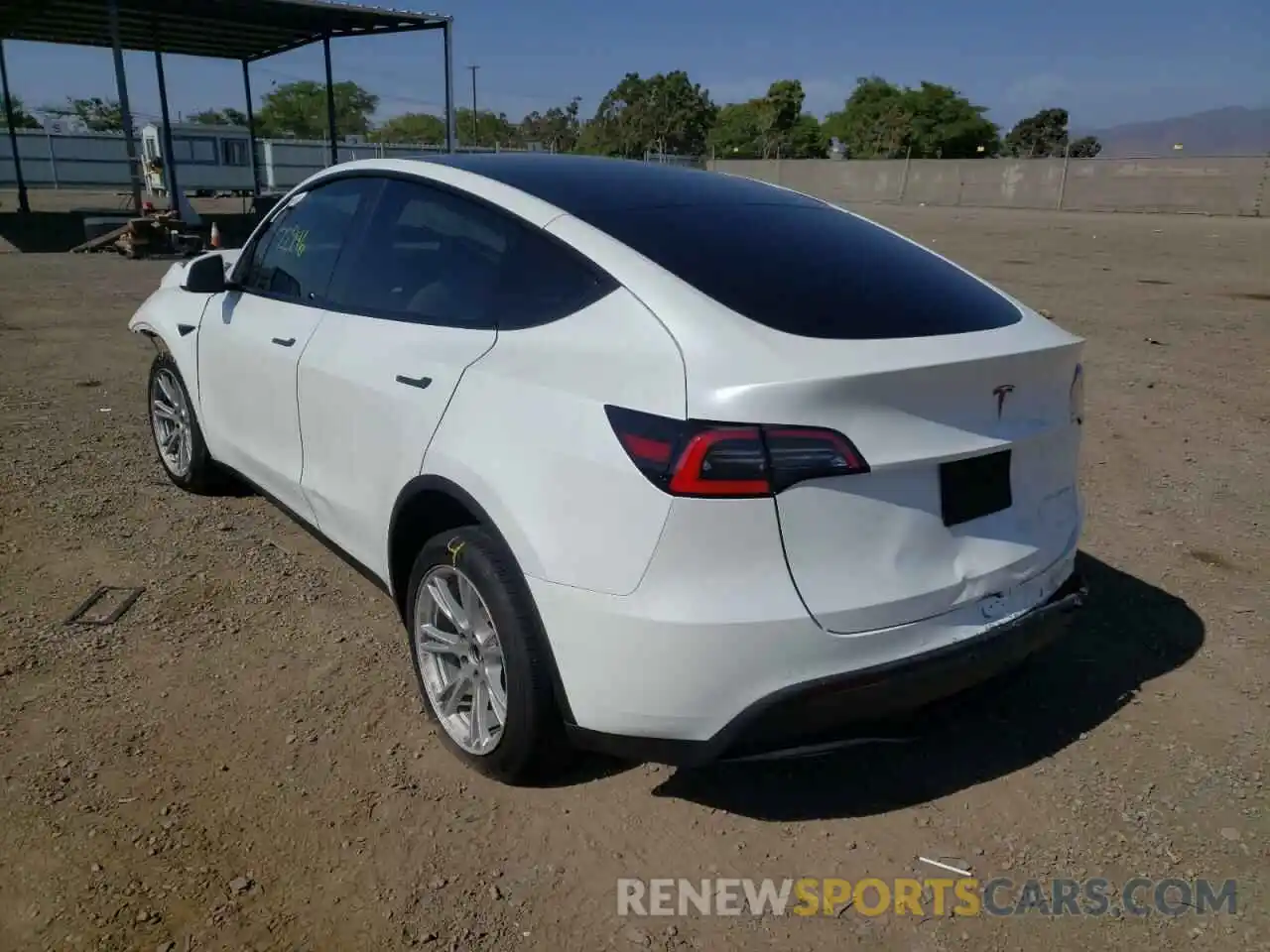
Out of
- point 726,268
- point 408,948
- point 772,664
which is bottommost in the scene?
point 408,948

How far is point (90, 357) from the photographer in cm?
830

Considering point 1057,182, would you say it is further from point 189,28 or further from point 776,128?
point 776,128

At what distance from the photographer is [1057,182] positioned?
1622 inches

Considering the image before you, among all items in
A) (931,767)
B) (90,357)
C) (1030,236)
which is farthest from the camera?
(1030,236)

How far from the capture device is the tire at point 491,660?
243cm

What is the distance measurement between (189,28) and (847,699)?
24.0m

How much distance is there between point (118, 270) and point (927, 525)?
15606 mm

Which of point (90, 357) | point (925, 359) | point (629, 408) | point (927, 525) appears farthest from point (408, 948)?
point (90, 357)

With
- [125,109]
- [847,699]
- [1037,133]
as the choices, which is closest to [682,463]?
[847,699]

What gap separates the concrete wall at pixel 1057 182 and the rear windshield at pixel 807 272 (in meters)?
39.4

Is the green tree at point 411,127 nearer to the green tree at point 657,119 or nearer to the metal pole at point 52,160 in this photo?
the green tree at point 657,119

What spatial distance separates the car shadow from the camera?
8.91 feet

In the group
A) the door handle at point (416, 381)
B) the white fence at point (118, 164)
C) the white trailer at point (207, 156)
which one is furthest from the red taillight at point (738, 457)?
the white trailer at point (207, 156)

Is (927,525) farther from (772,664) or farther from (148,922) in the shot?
(148,922)
